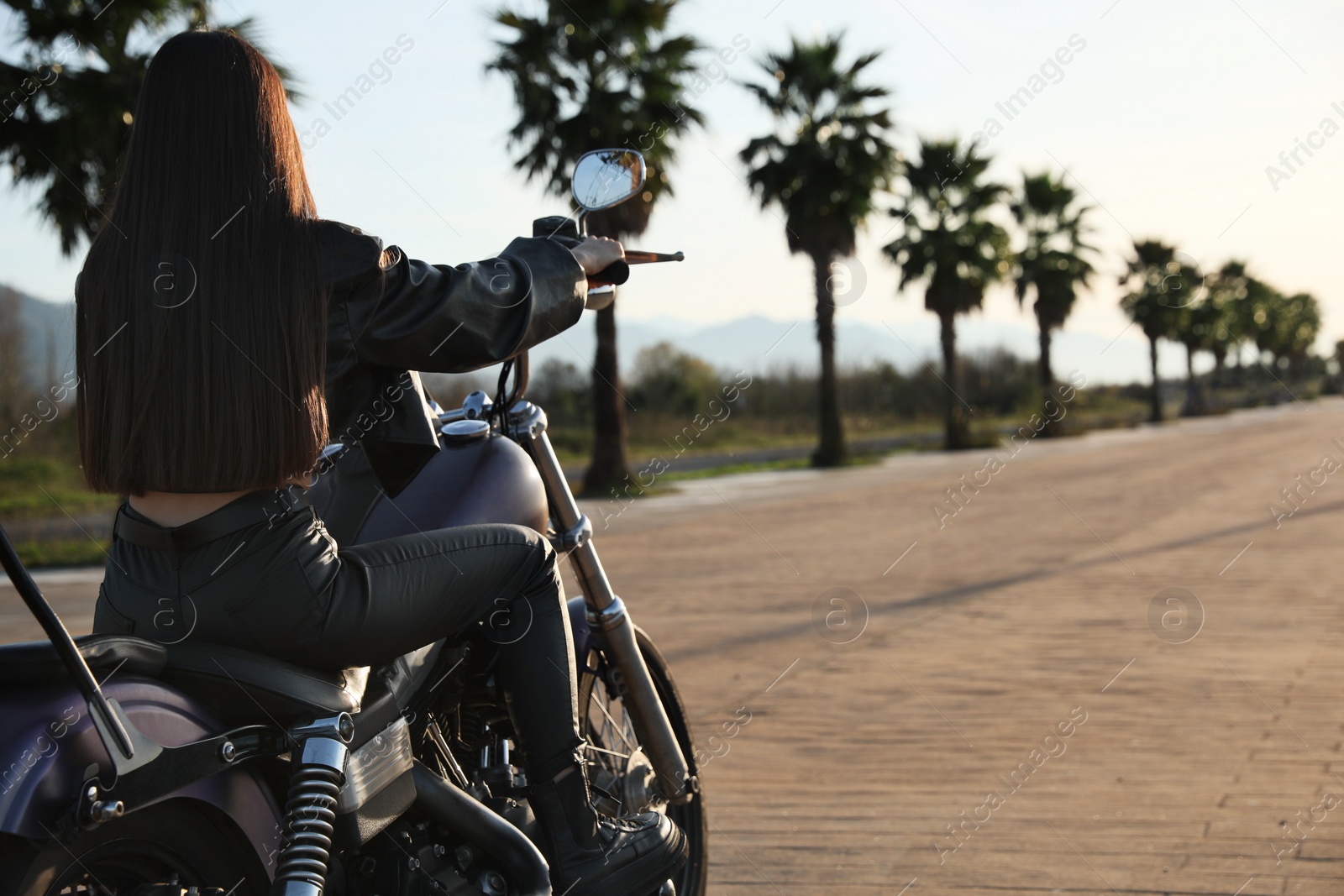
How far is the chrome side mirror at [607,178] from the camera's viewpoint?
2340mm

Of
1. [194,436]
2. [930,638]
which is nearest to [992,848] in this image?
[194,436]

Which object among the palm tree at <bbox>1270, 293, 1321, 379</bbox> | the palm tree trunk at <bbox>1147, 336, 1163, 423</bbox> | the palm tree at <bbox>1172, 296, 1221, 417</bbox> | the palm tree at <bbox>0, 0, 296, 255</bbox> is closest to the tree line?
the palm tree at <bbox>0, 0, 296, 255</bbox>

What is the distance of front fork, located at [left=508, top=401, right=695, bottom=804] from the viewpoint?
2.57 m

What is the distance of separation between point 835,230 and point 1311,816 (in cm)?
2478

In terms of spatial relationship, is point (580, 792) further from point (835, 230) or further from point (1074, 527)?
point (835, 230)

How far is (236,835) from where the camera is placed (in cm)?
167

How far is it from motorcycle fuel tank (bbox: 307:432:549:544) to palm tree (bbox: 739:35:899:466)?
998 inches

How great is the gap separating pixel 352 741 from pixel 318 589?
26cm

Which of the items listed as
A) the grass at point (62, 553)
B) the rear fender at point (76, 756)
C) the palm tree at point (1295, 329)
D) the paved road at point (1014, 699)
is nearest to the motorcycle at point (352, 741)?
the rear fender at point (76, 756)

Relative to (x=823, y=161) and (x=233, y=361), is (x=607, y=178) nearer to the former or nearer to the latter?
(x=233, y=361)

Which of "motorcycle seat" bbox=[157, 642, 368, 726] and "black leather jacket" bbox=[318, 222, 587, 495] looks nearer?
"motorcycle seat" bbox=[157, 642, 368, 726]

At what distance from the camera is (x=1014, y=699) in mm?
5176

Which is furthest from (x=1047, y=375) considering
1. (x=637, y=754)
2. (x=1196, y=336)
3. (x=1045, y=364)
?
(x=637, y=754)

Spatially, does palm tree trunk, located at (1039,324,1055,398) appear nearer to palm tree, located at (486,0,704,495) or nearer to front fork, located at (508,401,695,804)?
palm tree, located at (486,0,704,495)
